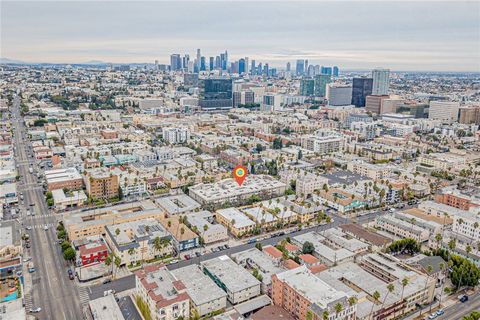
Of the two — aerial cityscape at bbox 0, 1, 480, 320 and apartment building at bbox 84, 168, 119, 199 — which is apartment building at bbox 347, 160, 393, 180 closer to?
aerial cityscape at bbox 0, 1, 480, 320

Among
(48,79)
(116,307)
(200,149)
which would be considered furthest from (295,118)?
(48,79)

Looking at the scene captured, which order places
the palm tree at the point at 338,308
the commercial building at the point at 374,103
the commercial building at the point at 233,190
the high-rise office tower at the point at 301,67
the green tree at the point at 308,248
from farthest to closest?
the high-rise office tower at the point at 301,67
the commercial building at the point at 374,103
the commercial building at the point at 233,190
the green tree at the point at 308,248
the palm tree at the point at 338,308

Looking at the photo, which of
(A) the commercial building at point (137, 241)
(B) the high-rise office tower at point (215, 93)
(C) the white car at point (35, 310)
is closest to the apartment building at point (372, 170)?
(A) the commercial building at point (137, 241)

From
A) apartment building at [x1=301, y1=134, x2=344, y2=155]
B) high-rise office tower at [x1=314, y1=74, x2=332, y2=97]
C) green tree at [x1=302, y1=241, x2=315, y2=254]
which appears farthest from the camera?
high-rise office tower at [x1=314, y1=74, x2=332, y2=97]

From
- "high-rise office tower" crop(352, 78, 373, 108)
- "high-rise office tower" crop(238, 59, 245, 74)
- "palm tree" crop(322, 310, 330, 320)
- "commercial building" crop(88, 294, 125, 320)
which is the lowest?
"commercial building" crop(88, 294, 125, 320)

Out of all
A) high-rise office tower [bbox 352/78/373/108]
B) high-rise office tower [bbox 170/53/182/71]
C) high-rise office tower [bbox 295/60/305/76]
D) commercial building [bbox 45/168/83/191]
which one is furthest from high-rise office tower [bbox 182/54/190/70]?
commercial building [bbox 45/168/83/191]

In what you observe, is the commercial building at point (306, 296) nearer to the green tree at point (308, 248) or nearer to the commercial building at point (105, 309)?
the green tree at point (308, 248)
